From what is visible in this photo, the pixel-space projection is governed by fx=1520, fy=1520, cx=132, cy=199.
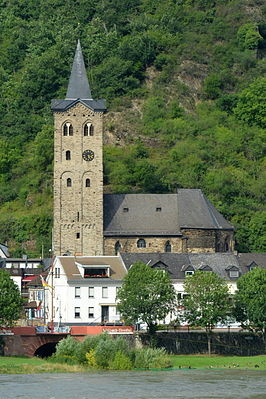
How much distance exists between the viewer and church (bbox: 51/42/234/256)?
12900 centimetres

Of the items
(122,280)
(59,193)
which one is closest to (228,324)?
(122,280)

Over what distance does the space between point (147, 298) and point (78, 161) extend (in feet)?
93.4

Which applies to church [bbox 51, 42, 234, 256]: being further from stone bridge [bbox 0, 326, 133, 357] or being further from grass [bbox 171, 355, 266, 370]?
grass [bbox 171, 355, 266, 370]

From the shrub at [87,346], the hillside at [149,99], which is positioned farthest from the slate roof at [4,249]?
the shrub at [87,346]

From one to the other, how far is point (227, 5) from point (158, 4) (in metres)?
9.33

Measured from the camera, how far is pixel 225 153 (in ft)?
531

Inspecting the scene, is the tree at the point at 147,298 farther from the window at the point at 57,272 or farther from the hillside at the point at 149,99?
the hillside at the point at 149,99

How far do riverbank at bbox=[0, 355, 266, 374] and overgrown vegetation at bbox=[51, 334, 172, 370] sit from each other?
0.97 meters

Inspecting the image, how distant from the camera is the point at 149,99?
174750 mm

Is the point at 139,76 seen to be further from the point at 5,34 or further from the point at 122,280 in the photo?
the point at 122,280

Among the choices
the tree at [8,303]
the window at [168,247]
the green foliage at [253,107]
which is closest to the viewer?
the tree at [8,303]

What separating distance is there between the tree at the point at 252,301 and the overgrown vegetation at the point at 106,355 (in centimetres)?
974

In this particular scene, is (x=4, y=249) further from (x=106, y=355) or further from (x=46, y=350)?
(x=106, y=355)

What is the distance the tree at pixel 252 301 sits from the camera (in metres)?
104
